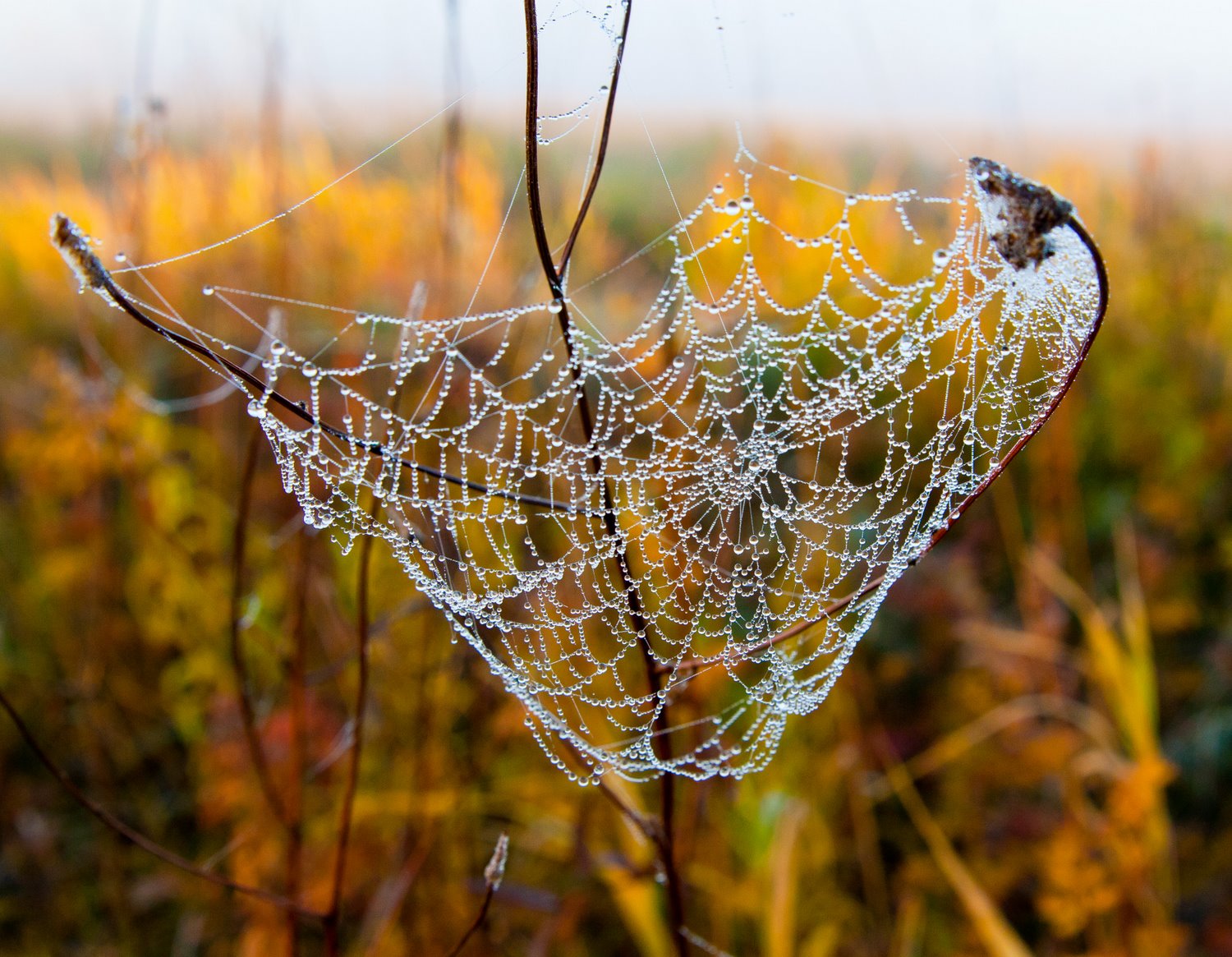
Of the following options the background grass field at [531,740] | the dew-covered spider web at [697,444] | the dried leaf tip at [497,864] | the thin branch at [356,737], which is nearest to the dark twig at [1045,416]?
the dew-covered spider web at [697,444]

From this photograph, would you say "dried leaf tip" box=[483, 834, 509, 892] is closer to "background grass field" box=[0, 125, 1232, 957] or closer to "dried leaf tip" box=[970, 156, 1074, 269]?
A: "background grass field" box=[0, 125, 1232, 957]

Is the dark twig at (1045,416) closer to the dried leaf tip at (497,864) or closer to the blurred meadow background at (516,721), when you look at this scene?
the dried leaf tip at (497,864)

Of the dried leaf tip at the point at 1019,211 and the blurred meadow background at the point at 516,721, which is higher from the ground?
the dried leaf tip at the point at 1019,211

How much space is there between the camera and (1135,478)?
301 centimetres

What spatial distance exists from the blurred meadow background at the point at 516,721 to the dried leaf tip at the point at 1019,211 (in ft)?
2.52

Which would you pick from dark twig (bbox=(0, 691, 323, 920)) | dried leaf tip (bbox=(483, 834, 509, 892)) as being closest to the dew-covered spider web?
dried leaf tip (bbox=(483, 834, 509, 892))

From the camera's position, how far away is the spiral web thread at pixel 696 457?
96 cm

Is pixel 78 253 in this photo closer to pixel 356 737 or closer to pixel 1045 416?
pixel 356 737

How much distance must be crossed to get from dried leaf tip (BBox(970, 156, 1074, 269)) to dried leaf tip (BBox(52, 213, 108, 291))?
632 millimetres

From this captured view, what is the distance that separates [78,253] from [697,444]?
1.13 m

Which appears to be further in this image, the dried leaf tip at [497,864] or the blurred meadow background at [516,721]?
the blurred meadow background at [516,721]

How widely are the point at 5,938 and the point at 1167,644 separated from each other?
3.24m

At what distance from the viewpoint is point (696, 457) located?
1767mm

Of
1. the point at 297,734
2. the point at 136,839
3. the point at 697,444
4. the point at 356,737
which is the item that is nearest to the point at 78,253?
the point at 356,737
